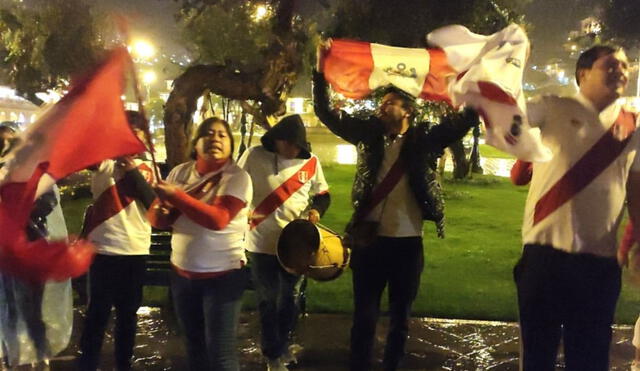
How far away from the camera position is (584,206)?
2.82 meters

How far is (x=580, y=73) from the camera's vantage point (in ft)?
9.68

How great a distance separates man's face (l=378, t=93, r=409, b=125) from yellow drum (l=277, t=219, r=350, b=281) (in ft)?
2.97

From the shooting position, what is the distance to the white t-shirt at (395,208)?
389cm

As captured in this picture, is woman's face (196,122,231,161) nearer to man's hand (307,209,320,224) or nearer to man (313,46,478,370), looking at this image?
man (313,46,478,370)

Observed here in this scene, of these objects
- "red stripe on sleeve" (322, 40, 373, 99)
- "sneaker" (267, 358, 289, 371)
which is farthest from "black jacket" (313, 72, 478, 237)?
"sneaker" (267, 358, 289, 371)

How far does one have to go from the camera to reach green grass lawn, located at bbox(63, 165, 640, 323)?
6527 mm

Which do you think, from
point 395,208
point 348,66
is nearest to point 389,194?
point 395,208

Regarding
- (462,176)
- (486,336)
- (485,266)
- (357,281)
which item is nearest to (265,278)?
(357,281)

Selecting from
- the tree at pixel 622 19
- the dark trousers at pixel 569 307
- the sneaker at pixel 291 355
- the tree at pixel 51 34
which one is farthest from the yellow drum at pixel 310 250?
the tree at pixel 622 19

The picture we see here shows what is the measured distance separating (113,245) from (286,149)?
1.31m

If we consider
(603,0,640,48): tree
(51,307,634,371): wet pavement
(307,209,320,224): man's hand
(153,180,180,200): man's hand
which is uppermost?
(603,0,640,48): tree

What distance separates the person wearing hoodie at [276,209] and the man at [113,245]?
2.51 ft

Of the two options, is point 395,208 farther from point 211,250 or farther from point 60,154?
point 60,154

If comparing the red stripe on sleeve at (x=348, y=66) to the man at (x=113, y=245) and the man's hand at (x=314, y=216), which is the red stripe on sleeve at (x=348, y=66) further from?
the man at (x=113, y=245)
